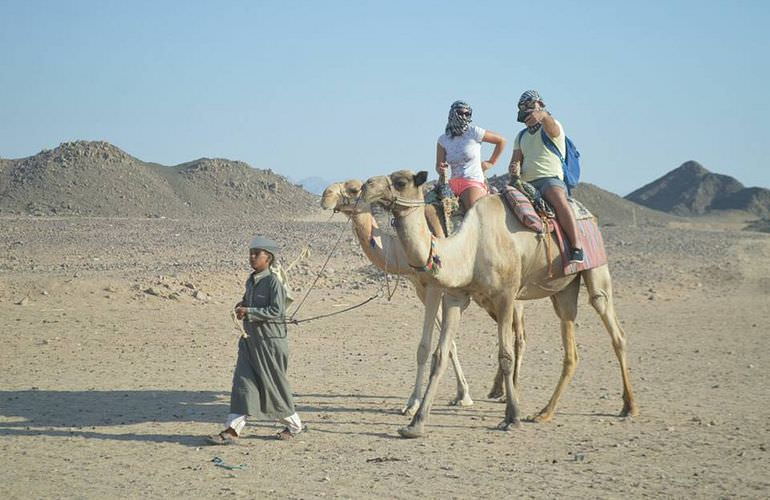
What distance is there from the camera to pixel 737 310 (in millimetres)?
18969

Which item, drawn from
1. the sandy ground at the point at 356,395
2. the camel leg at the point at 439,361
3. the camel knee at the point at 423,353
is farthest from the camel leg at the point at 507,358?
the camel knee at the point at 423,353

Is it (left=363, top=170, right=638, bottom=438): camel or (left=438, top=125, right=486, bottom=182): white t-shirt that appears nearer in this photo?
(left=363, top=170, right=638, bottom=438): camel

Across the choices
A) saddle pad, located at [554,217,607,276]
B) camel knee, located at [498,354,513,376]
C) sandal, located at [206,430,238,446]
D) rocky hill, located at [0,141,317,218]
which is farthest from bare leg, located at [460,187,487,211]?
rocky hill, located at [0,141,317,218]

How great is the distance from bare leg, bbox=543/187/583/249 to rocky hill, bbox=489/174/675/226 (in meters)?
33.9

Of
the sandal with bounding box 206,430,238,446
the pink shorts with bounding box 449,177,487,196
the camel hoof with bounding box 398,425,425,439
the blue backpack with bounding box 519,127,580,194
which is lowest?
the sandal with bounding box 206,430,238,446

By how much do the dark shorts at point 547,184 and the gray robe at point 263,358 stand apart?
3007mm

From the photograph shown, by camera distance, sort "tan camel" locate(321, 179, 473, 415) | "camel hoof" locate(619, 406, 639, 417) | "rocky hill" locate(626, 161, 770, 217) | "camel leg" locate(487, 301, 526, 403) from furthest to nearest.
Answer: "rocky hill" locate(626, 161, 770, 217) → "camel leg" locate(487, 301, 526, 403) → "camel hoof" locate(619, 406, 639, 417) → "tan camel" locate(321, 179, 473, 415)

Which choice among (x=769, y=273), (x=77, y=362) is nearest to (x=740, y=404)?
A: (x=77, y=362)

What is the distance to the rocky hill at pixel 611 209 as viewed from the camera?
4526 centimetres

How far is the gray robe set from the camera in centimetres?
885

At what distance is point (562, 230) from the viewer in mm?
10242

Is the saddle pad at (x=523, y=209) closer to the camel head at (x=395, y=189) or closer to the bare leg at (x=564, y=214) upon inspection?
the bare leg at (x=564, y=214)

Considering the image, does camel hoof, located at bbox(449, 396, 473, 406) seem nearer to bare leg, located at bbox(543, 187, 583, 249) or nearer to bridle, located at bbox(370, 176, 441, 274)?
bare leg, located at bbox(543, 187, 583, 249)

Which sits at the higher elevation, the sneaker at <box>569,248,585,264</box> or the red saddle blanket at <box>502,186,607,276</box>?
the red saddle blanket at <box>502,186,607,276</box>
